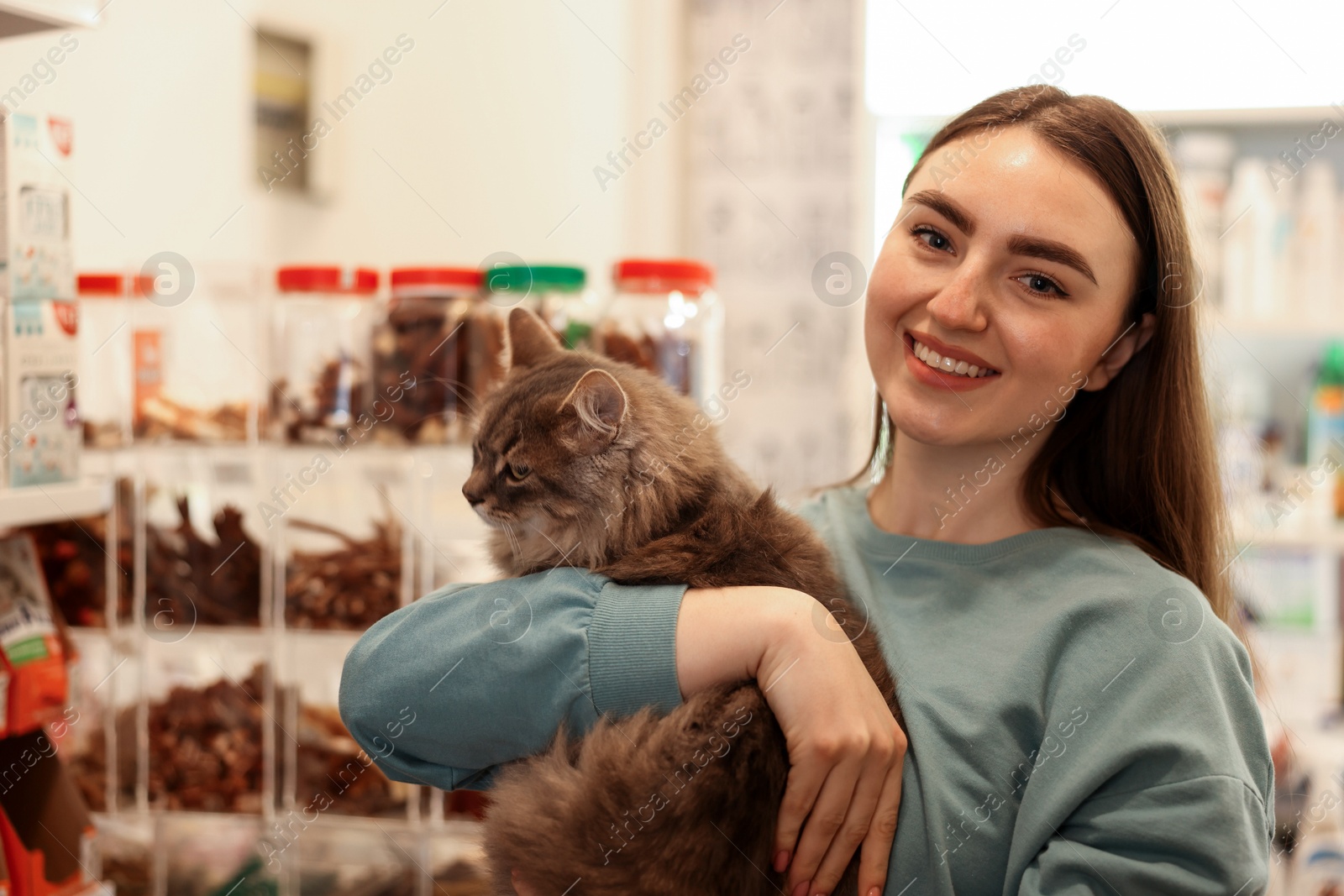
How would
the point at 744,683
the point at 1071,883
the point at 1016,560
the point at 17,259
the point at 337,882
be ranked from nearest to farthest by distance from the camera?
the point at 1071,883, the point at 744,683, the point at 1016,560, the point at 17,259, the point at 337,882

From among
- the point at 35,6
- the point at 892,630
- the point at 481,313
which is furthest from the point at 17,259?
the point at 892,630

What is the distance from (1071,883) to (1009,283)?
70 cm

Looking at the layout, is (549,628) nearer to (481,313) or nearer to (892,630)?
(892,630)

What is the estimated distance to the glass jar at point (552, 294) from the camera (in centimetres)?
185

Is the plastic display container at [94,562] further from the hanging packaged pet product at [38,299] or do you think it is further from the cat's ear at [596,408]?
the cat's ear at [596,408]

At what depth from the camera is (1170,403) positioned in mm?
1275

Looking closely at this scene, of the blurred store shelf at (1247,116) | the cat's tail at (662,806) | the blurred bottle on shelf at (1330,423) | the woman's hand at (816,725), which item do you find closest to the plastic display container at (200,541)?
the cat's tail at (662,806)

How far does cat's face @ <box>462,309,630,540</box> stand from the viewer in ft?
4.12

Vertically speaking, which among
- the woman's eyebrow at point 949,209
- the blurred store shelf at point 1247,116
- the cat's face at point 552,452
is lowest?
the cat's face at point 552,452

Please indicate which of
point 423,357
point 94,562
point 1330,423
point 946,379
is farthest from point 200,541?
point 1330,423

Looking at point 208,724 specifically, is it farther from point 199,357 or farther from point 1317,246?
point 1317,246

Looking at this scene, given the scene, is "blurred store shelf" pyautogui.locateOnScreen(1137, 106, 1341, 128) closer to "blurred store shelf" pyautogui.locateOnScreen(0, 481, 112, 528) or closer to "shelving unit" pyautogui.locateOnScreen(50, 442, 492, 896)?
"shelving unit" pyautogui.locateOnScreen(50, 442, 492, 896)

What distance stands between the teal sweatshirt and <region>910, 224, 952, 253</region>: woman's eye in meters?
0.41

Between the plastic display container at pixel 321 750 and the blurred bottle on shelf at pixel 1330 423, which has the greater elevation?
→ the blurred bottle on shelf at pixel 1330 423
